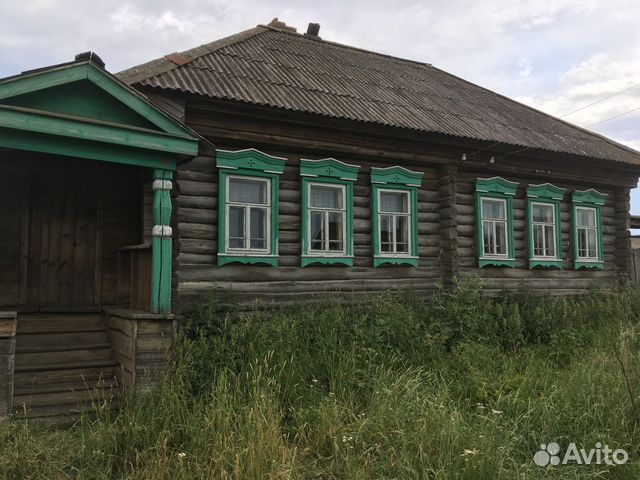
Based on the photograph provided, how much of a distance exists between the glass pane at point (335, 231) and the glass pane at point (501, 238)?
148 inches

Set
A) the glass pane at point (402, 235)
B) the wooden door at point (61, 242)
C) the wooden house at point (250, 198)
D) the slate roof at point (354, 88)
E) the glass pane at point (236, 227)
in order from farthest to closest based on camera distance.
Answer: the glass pane at point (402, 235) < the slate roof at point (354, 88) < the glass pane at point (236, 227) < the wooden door at point (61, 242) < the wooden house at point (250, 198)

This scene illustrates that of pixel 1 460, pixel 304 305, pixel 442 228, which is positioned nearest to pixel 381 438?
pixel 1 460

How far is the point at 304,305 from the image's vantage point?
786 centimetres

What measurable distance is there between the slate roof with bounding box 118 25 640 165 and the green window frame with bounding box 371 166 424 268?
2.90 ft

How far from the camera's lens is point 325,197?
8.38m

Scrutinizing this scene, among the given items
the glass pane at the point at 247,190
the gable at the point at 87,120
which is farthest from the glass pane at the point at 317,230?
the gable at the point at 87,120

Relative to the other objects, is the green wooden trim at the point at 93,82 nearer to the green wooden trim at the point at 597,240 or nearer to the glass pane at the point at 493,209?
the glass pane at the point at 493,209

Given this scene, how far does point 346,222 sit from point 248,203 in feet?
5.70

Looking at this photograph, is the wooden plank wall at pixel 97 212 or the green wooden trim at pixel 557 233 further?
the green wooden trim at pixel 557 233

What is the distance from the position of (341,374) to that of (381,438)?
1223 mm

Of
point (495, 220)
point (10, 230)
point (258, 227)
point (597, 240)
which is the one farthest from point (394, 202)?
point (10, 230)

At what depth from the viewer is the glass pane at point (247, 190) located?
7621 mm

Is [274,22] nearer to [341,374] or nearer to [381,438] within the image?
[341,374]

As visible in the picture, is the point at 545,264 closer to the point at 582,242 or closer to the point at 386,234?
the point at 582,242
